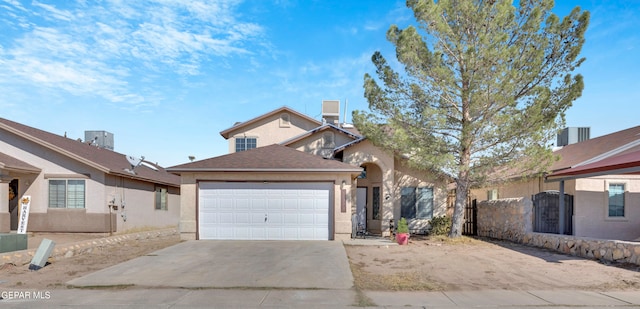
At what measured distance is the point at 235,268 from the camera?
33.4 ft

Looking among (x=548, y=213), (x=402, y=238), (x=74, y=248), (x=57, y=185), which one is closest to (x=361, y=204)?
(x=402, y=238)

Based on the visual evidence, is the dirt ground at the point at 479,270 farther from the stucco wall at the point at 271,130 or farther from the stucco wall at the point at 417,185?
the stucco wall at the point at 271,130

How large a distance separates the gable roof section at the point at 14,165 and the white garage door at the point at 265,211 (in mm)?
7166

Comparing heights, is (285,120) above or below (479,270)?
above

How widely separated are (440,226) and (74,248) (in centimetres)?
1426

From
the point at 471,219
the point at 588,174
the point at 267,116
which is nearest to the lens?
the point at 588,174

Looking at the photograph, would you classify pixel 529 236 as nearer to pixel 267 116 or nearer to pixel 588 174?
pixel 588 174

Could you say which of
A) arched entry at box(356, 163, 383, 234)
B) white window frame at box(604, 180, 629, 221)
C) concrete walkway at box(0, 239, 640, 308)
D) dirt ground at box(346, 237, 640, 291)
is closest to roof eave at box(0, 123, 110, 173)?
concrete walkway at box(0, 239, 640, 308)

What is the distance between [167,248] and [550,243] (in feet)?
44.2

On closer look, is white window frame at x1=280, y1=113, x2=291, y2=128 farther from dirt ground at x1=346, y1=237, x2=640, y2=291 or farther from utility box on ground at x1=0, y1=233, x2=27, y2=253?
utility box on ground at x1=0, y1=233, x2=27, y2=253

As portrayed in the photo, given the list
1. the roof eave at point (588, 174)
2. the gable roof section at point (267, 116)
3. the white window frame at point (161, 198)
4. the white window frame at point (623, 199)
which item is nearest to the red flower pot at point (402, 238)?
the roof eave at point (588, 174)

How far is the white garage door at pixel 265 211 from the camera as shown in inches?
615

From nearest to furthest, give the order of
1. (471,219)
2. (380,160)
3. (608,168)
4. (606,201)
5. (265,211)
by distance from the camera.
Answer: (608,168) → (265,211) → (606,201) → (380,160) → (471,219)

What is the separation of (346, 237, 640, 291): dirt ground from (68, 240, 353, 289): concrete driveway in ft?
2.52
